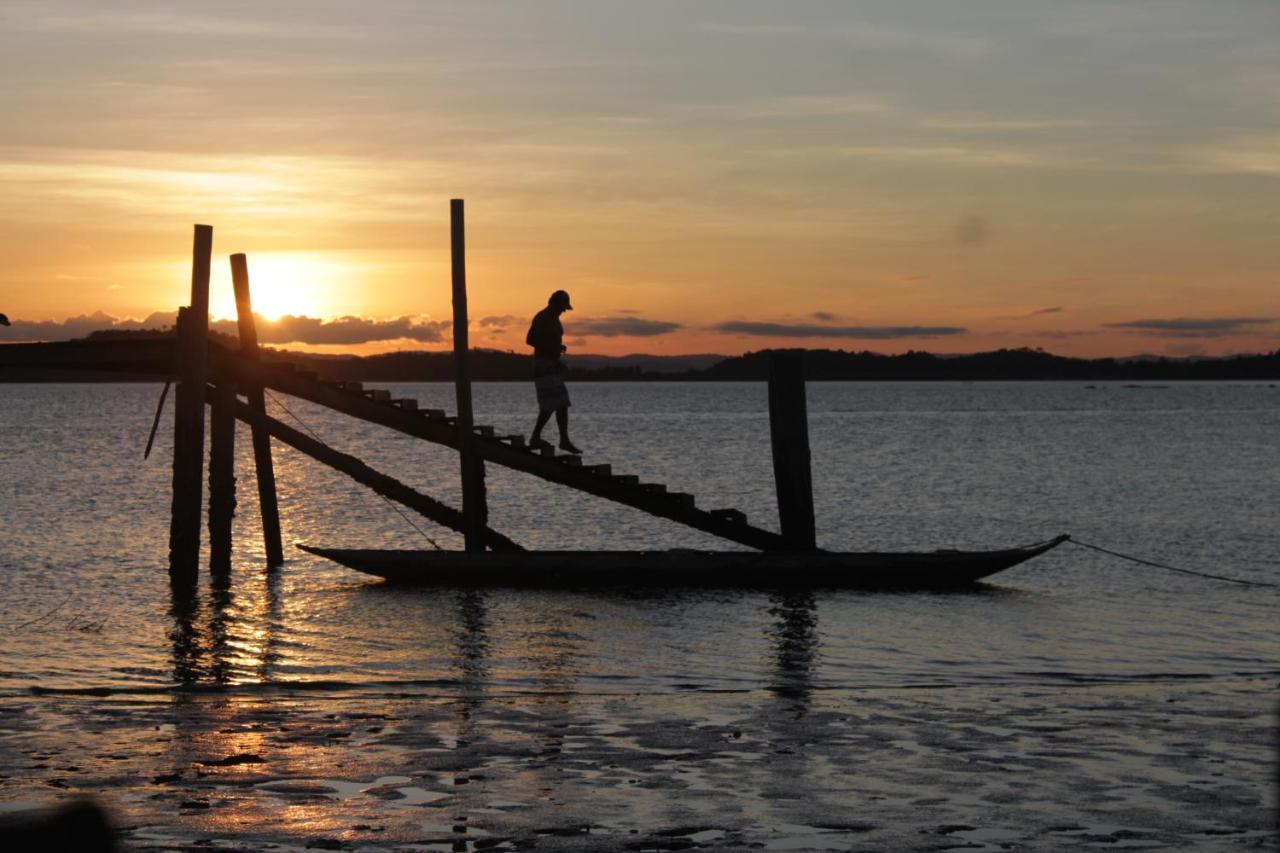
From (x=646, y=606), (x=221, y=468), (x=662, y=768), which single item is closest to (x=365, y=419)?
(x=221, y=468)

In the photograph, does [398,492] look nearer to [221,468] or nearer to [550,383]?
[221,468]

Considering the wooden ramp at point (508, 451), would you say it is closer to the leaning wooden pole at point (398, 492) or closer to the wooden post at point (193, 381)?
the leaning wooden pole at point (398, 492)

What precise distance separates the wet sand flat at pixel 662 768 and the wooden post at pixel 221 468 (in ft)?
27.2

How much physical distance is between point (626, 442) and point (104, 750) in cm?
8022

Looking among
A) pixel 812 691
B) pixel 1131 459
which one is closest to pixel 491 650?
pixel 812 691

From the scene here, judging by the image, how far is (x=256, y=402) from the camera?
2044 centimetres

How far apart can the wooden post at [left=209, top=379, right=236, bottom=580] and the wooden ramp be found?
1.96ft

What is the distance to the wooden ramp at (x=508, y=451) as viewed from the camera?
18781 millimetres

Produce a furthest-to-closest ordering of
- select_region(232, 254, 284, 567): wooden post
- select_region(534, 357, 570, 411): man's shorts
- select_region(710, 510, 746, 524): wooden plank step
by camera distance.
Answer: select_region(232, 254, 284, 567): wooden post, select_region(710, 510, 746, 524): wooden plank step, select_region(534, 357, 570, 411): man's shorts

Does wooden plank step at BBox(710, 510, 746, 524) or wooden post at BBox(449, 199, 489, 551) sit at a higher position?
wooden post at BBox(449, 199, 489, 551)

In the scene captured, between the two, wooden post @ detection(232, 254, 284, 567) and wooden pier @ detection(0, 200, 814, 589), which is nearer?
wooden pier @ detection(0, 200, 814, 589)

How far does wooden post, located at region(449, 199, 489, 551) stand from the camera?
60.0 feet

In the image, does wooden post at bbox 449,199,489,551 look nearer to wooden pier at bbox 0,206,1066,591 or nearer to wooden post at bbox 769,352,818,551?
wooden pier at bbox 0,206,1066,591

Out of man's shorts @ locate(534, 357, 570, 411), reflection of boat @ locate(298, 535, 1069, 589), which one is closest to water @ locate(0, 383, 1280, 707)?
reflection of boat @ locate(298, 535, 1069, 589)
